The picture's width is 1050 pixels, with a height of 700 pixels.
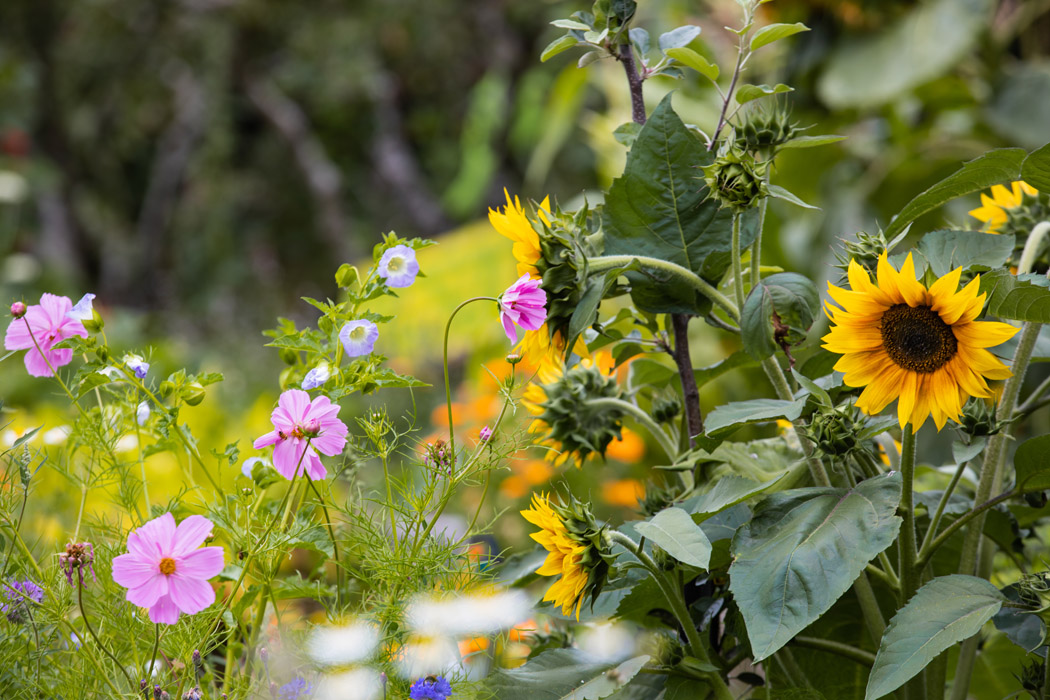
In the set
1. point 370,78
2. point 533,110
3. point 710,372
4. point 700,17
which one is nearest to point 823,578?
point 710,372

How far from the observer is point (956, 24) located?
2178 millimetres

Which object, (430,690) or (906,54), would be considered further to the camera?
(906,54)

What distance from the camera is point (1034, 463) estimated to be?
1.53 feet

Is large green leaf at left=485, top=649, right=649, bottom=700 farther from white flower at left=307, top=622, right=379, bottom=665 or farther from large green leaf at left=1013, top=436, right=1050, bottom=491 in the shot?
large green leaf at left=1013, top=436, right=1050, bottom=491

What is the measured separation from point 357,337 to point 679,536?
19 centimetres

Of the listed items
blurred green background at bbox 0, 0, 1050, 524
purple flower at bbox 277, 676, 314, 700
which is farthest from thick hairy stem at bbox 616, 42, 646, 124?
blurred green background at bbox 0, 0, 1050, 524

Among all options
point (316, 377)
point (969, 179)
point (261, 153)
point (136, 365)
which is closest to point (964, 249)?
point (969, 179)

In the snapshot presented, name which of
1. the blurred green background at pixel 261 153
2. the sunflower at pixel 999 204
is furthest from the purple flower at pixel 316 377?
the blurred green background at pixel 261 153

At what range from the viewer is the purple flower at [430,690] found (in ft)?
1.38

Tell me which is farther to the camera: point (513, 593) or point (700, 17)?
point (700, 17)

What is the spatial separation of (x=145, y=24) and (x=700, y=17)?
3.45 m

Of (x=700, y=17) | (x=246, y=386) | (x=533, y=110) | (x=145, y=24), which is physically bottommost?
(x=700, y=17)

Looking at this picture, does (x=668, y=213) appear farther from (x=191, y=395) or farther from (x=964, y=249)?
(x=191, y=395)

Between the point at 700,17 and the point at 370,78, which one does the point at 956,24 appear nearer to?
the point at 700,17
